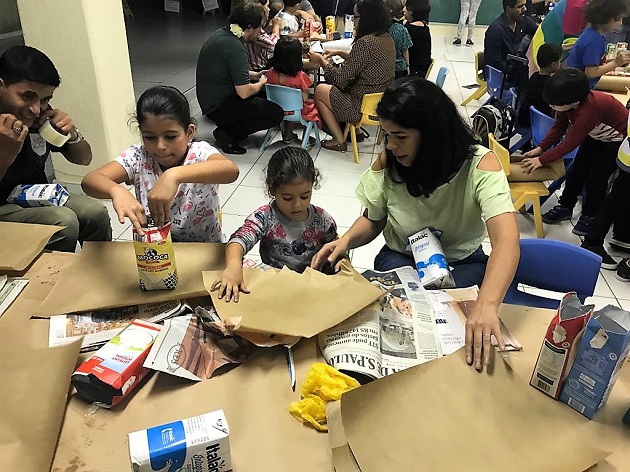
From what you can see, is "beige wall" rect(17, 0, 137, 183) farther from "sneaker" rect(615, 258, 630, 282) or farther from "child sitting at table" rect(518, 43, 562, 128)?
"sneaker" rect(615, 258, 630, 282)

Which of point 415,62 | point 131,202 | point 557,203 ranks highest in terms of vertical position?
point 131,202

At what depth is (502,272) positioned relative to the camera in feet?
→ 3.99

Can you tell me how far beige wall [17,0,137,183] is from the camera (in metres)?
2.88

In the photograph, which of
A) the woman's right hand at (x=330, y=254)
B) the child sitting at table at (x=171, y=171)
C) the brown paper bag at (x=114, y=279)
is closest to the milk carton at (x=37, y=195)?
Result: the child sitting at table at (x=171, y=171)

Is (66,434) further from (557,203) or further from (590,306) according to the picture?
(557,203)

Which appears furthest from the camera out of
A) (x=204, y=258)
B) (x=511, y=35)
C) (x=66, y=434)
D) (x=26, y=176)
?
(x=511, y=35)

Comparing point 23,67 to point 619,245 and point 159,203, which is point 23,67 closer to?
point 159,203

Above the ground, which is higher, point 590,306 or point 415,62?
point 590,306

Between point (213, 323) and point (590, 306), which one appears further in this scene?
point (213, 323)

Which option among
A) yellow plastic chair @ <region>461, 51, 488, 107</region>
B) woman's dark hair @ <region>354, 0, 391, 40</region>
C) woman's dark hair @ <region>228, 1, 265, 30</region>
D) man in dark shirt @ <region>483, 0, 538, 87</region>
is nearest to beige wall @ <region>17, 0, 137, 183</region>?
woman's dark hair @ <region>228, 1, 265, 30</region>

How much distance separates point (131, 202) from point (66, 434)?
555mm

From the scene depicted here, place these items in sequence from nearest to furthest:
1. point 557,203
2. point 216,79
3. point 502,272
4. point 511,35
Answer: point 502,272 → point 557,203 → point 216,79 → point 511,35

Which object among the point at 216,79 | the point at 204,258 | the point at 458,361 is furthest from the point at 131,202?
the point at 216,79

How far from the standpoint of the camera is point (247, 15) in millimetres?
3885
